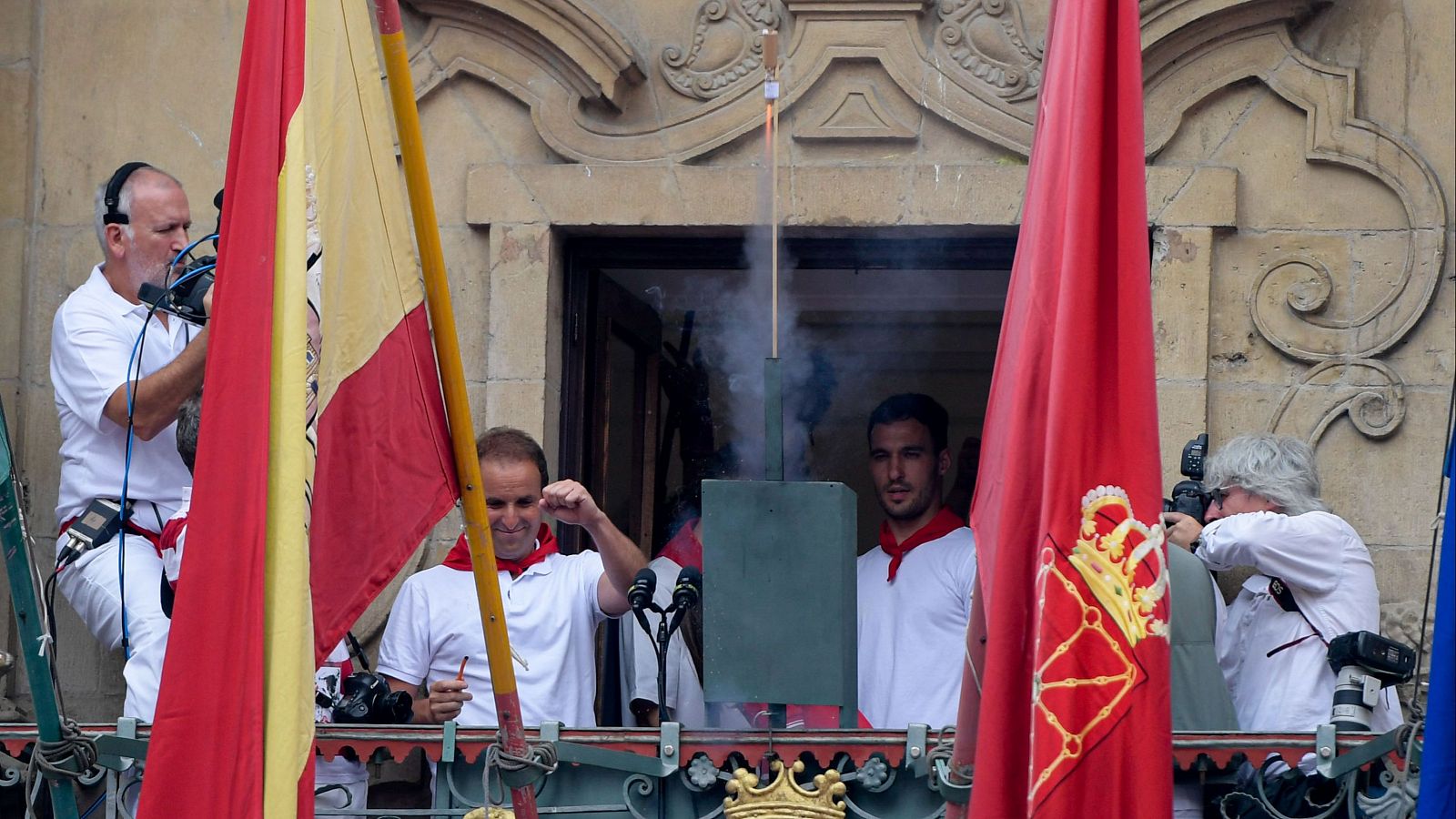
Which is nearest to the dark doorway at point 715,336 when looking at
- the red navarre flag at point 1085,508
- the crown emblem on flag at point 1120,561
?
the red navarre flag at point 1085,508

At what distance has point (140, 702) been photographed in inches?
242

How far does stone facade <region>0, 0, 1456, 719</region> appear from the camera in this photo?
7539mm

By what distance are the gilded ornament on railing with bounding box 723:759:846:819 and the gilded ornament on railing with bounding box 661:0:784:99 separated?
304cm

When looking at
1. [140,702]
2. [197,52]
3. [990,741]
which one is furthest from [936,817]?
[197,52]

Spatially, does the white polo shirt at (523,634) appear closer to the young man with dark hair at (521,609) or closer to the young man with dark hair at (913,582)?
the young man with dark hair at (521,609)

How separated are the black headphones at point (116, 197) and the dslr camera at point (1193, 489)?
3.38 meters

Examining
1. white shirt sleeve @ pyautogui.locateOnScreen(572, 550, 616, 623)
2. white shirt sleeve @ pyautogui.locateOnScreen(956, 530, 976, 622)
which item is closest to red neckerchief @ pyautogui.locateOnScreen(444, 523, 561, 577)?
white shirt sleeve @ pyautogui.locateOnScreen(572, 550, 616, 623)

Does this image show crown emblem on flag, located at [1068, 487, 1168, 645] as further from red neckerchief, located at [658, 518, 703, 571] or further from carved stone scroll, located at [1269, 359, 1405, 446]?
carved stone scroll, located at [1269, 359, 1405, 446]

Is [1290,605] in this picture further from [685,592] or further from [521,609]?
[521,609]

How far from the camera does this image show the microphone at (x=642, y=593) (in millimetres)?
6012

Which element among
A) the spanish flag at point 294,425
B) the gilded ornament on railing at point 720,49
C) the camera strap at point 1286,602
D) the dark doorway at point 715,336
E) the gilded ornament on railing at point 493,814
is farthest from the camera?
the dark doorway at point 715,336

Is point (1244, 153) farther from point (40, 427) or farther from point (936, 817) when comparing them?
point (40, 427)

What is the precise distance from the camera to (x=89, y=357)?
271 inches

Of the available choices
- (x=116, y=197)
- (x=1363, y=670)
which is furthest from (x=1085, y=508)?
(x=116, y=197)
